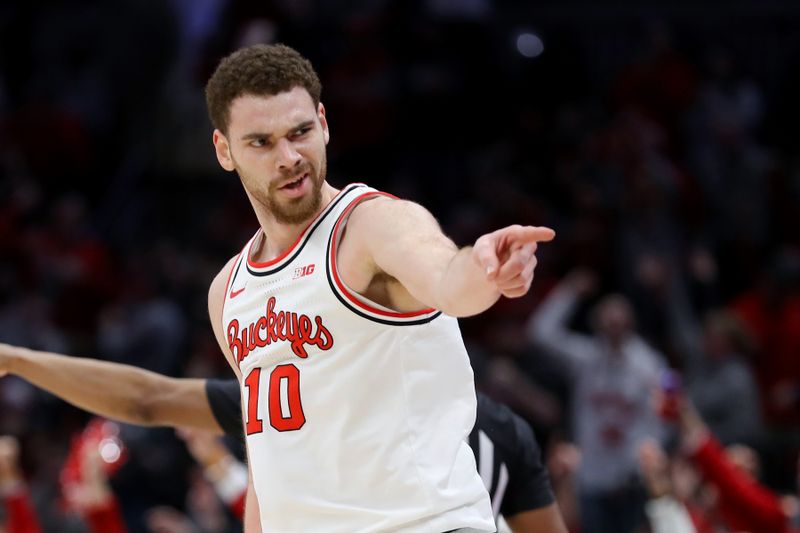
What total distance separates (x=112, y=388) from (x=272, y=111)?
1.52 m

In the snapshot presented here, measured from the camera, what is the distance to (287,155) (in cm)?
329

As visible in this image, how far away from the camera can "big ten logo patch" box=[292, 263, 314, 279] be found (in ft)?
11.0

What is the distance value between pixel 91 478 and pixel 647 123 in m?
6.28

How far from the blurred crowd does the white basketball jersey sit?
4.31 m

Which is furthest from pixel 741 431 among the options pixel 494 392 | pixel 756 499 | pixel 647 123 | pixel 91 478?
pixel 91 478

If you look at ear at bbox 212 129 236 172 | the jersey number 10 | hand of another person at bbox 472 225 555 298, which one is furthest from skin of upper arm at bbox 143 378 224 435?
hand of another person at bbox 472 225 555 298

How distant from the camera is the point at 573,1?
42.8ft

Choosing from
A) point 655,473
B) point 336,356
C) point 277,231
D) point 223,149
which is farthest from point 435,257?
point 655,473

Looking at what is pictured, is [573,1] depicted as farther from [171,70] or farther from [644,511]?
[644,511]

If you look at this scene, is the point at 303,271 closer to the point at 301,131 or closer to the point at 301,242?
the point at 301,242

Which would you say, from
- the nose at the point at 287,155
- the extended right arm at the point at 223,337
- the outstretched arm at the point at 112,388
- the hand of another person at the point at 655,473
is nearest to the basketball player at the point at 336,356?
the nose at the point at 287,155

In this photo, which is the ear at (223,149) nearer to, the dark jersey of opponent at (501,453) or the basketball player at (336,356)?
the basketball player at (336,356)

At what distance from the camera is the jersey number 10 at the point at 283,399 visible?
3.36 m

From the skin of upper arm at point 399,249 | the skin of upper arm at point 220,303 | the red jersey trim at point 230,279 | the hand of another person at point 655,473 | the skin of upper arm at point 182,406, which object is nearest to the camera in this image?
the skin of upper arm at point 399,249
